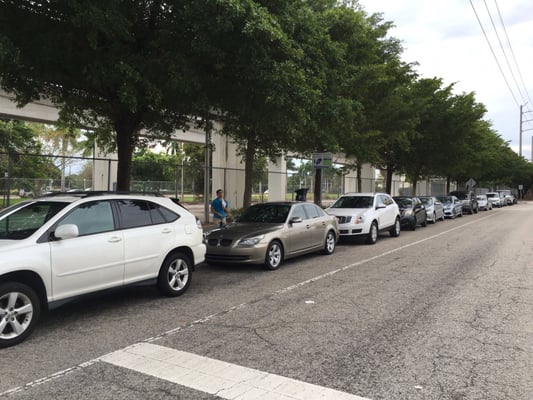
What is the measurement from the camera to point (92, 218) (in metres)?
5.91

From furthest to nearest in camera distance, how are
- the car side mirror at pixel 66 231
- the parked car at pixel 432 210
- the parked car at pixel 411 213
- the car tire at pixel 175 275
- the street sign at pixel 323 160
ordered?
1. the parked car at pixel 432 210
2. the parked car at pixel 411 213
3. the street sign at pixel 323 160
4. the car tire at pixel 175 275
5. the car side mirror at pixel 66 231

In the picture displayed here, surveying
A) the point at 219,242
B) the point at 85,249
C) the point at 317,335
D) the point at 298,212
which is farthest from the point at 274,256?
the point at 85,249

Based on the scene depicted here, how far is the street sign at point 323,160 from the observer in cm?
1656

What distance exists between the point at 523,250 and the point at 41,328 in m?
11.8

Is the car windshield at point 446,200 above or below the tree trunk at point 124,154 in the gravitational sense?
below

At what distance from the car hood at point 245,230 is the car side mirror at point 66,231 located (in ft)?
14.1

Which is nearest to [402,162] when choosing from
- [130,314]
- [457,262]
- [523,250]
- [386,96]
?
[386,96]

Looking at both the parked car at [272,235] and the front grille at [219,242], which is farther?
the front grille at [219,242]

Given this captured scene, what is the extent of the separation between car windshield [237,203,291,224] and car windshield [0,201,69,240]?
5.14 m

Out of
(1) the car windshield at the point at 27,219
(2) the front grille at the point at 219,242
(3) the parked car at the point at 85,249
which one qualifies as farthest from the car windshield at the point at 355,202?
(1) the car windshield at the point at 27,219

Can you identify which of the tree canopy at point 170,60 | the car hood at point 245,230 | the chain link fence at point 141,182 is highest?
the tree canopy at point 170,60

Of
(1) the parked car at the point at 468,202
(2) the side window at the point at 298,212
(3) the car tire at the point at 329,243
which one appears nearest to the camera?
(2) the side window at the point at 298,212

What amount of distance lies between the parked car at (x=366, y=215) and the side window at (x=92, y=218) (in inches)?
342

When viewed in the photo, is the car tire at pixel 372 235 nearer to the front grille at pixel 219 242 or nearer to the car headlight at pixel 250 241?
the car headlight at pixel 250 241
